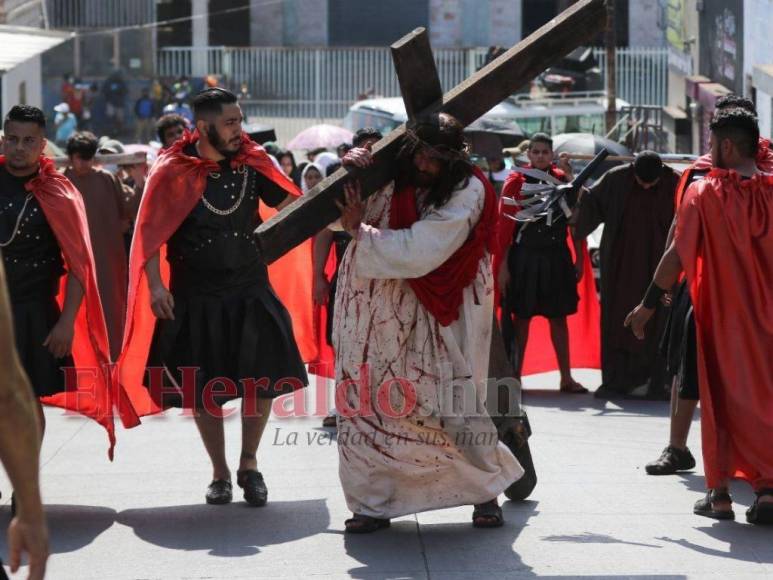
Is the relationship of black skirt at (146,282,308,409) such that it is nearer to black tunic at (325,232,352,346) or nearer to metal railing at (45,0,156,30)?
black tunic at (325,232,352,346)

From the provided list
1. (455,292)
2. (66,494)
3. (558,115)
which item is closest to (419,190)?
(455,292)

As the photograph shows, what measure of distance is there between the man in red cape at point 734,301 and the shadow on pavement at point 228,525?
5.56ft

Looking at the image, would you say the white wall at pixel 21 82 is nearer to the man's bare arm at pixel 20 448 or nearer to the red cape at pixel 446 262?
the red cape at pixel 446 262

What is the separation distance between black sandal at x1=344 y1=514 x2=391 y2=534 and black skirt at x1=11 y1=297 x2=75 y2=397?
149 cm

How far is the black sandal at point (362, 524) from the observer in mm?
6352

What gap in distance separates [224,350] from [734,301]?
2.21 meters

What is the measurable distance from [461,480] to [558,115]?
19707 millimetres

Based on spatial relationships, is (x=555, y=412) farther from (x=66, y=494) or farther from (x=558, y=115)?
(x=558, y=115)

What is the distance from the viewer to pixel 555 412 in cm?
983

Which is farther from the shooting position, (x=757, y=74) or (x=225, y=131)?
(x=757, y=74)

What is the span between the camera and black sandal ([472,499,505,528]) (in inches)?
254

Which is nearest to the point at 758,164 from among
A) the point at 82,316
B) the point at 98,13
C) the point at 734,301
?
the point at 734,301

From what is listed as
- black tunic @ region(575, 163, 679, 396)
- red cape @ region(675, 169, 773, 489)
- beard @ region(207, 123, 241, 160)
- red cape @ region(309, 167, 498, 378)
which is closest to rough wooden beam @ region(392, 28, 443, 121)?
red cape @ region(309, 167, 498, 378)

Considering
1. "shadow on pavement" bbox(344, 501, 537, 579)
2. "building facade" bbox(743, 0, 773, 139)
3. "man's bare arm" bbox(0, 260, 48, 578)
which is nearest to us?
"man's bare arm" bbox(0, 260, 48, 578)
